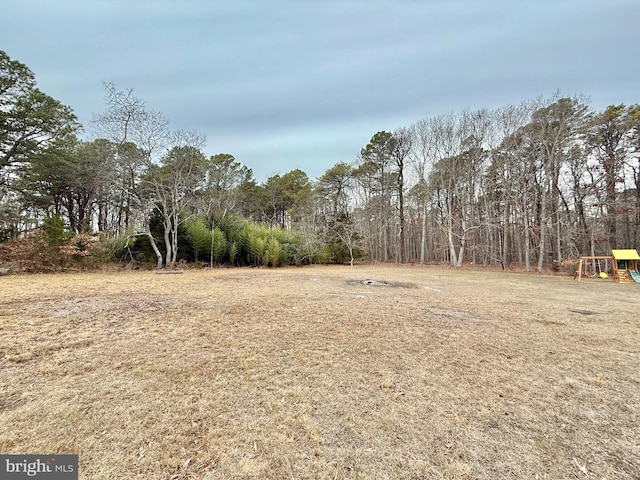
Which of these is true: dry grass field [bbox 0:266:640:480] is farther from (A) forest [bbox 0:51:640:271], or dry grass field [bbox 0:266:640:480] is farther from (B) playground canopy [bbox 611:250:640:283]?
(A) forest [bbox 0:51:640:271]

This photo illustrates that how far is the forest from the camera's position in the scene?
912 centimetres

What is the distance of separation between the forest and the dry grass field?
784 cm

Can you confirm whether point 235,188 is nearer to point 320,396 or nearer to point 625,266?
point 320,396

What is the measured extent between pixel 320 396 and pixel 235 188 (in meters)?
16.3

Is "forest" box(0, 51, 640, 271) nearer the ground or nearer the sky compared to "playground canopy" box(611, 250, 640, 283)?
nearer the sky

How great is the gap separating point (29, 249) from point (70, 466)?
1040cm

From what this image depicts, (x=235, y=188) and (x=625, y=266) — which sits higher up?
(x=235, y=188)

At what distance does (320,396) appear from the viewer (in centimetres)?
155

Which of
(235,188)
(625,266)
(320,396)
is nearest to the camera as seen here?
(320,396)

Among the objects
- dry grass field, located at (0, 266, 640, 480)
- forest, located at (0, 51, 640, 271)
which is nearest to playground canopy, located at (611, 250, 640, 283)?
forest, located at (0, 51, 640, 271)

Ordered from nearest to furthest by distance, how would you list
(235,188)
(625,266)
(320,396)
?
(320,396) → (625,266) → (235,188)

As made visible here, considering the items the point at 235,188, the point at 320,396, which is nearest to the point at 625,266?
the point at 320,396

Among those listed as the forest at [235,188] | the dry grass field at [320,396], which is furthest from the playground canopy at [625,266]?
the dry grass field at [320,396]

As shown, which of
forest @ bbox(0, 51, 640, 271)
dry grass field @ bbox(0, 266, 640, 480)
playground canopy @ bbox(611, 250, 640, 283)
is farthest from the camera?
forest @ bbox(0, 51, 640, 271)
